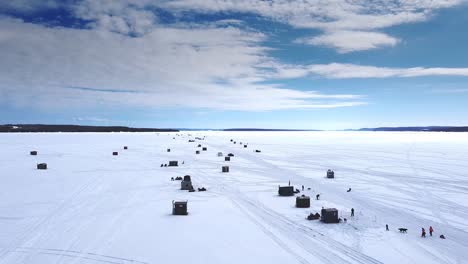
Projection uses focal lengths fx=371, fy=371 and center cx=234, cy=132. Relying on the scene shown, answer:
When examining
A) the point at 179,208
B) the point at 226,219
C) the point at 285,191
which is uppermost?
the point at 285,191

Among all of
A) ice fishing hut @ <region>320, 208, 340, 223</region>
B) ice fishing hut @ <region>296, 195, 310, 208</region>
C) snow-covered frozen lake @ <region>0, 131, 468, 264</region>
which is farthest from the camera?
ice fishing hut @ <region>296, 195, 310, 208</region>

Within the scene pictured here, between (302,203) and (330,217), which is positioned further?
(302,203)

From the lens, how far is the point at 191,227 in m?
22.5

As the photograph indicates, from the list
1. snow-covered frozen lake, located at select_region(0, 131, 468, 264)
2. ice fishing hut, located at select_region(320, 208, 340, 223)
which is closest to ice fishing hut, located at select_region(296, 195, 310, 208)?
snow-covered frozen lake, located at select_region(0, 131, 468, 264)

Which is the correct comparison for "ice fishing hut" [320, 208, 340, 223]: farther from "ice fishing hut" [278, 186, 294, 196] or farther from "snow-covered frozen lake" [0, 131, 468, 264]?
"ice fishing hut" [278, 186, 294, 196]

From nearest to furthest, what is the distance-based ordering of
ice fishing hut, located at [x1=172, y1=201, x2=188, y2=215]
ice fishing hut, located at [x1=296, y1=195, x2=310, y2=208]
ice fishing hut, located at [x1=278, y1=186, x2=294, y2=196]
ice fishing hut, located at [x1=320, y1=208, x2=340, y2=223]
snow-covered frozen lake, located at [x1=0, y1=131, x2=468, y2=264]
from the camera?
snow-covered frozen lake, located at [x1=0, y1=131, x2=468, y2=264] → ice fishing hut, located at [x1=320, y1=208, x2=340, y2=223] → ice fishing hut, located at [x1=172, y1=201, x2=188, y2=215] → ice fishing hut, located at [x1=296, y1=195, x2=310, y2=208] → ice fishing hut, located at [x1=278, y1=186, x2=294, y2=196]

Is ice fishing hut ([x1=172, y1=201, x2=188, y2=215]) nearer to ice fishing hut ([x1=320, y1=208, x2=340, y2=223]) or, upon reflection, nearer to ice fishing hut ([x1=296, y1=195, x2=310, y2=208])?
ice fishing hut ([x1=296, y1=195, x2=310, y2=208])

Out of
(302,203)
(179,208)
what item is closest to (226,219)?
(179,208)

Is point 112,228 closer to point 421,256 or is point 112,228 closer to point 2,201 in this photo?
point 2,201

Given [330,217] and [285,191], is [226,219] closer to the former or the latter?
[330,217]

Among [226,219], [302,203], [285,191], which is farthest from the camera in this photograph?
[285,191]

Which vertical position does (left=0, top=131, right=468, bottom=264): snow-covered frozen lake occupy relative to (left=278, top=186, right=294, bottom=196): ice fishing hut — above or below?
below

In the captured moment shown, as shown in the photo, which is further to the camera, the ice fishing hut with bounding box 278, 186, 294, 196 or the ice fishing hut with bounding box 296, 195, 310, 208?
the ice fishing hut with bounding box 278, 186, 294, 196

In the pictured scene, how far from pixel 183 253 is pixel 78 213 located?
1073 cm
